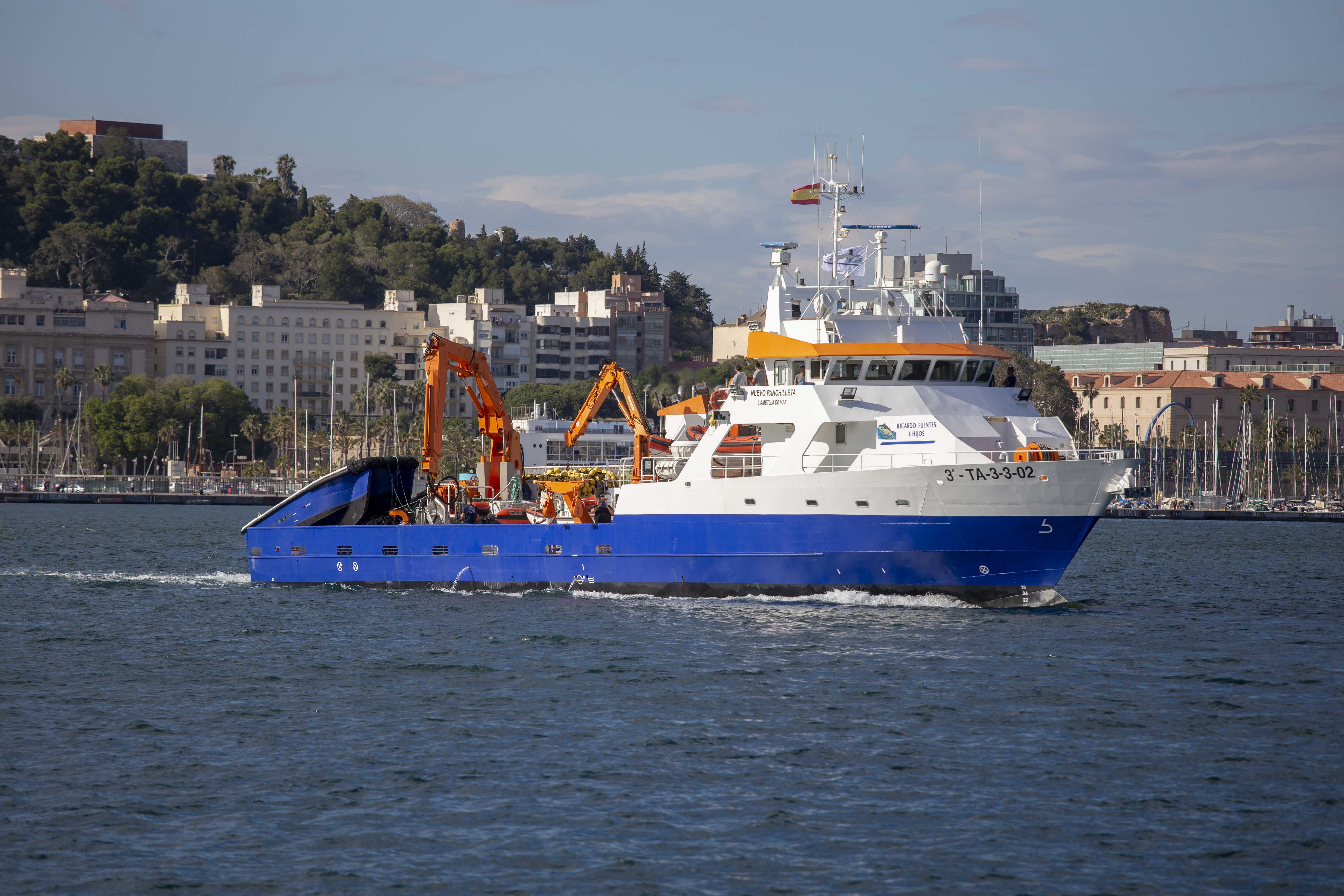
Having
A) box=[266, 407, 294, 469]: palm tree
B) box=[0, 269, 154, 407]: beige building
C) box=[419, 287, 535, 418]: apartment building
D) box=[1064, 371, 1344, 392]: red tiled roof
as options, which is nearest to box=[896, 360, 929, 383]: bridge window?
box=[266, 407, 294, 469]: palm tree

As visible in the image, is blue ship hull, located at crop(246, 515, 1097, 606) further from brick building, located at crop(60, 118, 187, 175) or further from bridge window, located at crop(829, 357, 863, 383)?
brick building, located at crop(60, 118, 187, 175)

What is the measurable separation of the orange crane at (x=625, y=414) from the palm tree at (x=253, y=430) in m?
87.9

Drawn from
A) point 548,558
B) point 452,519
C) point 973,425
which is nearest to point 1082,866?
point 973,425

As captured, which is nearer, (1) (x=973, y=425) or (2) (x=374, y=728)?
(2) (x=374, y=728)

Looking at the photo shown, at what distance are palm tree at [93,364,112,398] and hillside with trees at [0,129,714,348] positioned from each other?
20916mm

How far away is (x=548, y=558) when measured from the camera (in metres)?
32.4

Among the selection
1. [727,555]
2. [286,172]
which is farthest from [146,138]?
[727,555]

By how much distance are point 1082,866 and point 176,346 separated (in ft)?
438

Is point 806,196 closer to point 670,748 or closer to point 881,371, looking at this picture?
point 881,371

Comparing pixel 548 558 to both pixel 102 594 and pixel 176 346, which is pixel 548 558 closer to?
pixel 102 594

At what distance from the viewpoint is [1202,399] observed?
449ft

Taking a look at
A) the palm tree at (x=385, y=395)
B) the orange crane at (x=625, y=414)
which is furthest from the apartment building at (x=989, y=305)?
the orange crane at (x=625, y=414)

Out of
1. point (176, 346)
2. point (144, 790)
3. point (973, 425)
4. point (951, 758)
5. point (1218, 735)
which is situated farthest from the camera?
point (176, 346)

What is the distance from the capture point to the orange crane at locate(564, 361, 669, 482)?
117ft
